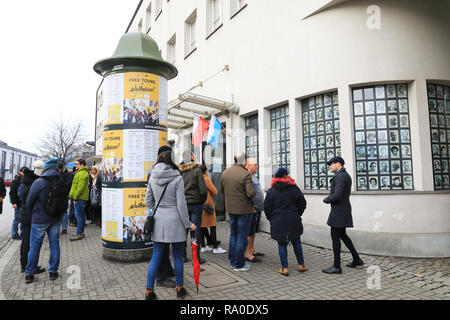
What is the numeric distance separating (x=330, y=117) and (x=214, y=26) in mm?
6964

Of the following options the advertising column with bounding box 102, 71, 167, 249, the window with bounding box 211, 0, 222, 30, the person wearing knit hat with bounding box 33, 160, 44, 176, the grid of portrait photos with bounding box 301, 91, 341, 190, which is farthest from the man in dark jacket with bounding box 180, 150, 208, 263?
the window with bounding box 211, 0, 222, 30

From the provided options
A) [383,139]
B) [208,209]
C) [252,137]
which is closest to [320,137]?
[383,139]

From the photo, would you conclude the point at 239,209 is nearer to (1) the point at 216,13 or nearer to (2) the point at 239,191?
(2) the point at 239,191

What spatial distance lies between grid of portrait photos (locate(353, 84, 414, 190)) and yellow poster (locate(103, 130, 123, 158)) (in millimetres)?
4926

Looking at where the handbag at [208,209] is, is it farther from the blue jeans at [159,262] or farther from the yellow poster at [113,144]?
the blue jeans at [159,262]

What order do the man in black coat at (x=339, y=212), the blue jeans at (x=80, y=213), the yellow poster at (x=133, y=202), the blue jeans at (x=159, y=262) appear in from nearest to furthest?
the blue jeans at (x=159, y=262), the man in black coat at (x=339, y=212), the yellow poster at (x=133, y=202), the blue jeans at (x=80, y=213)

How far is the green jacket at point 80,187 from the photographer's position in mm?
7695

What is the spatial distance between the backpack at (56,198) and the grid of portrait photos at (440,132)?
7202 mm

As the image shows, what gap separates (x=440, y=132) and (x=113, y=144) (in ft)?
22.5

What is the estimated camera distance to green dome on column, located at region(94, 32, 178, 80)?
5.58 metres

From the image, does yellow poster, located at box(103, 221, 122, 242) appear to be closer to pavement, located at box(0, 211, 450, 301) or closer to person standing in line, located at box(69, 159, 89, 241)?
pavement, located at box(0, 211, 450, 301)

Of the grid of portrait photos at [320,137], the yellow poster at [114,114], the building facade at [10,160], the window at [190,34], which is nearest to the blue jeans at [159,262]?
the yellow poster at [114,114]

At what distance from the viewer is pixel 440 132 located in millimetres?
6531
